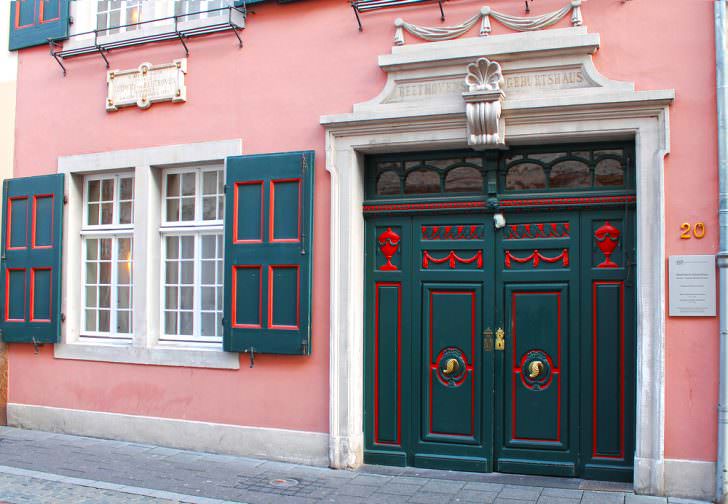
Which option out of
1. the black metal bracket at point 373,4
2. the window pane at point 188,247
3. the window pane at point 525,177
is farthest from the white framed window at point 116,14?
the window pane at point 525,177

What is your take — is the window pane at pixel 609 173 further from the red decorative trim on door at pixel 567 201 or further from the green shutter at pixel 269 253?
the green shutter at pixel 269 253

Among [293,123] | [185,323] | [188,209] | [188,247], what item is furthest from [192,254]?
[293,123]

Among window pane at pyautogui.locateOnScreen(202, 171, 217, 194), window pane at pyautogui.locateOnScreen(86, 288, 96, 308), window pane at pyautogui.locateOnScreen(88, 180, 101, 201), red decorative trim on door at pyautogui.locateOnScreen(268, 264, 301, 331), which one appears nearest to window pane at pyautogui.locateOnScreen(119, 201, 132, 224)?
window pane at pyautogui.locateOnScreen(88, 180, 101, 201)

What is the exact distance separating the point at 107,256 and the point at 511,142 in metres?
4.59

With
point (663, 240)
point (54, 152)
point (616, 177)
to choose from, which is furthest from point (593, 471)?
point (54, 152)

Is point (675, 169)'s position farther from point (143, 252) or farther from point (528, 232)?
point (143, 252)

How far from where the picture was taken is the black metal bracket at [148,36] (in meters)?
8.01

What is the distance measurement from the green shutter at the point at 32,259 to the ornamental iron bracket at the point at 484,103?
4.65 metres

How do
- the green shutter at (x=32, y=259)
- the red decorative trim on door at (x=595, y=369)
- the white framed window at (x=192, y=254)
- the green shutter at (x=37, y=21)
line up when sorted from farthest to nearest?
the green shutter at (x=37, y=21) → the green shutter at (x=32, y=259) → the white framed window at (x=192, y=254) → the red decorative trim on door at (x=595, y=369)

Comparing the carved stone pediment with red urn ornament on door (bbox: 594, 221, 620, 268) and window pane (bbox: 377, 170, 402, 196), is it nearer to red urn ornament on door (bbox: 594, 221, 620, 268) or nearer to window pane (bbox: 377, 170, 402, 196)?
window pane (bbox: 377, 170, 402, 196)

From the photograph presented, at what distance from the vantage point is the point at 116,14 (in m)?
8.94

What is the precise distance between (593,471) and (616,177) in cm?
245

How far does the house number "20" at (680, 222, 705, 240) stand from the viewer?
20.4 ft

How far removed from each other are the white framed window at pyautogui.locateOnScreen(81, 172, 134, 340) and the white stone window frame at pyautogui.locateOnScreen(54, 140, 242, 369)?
85 mm
